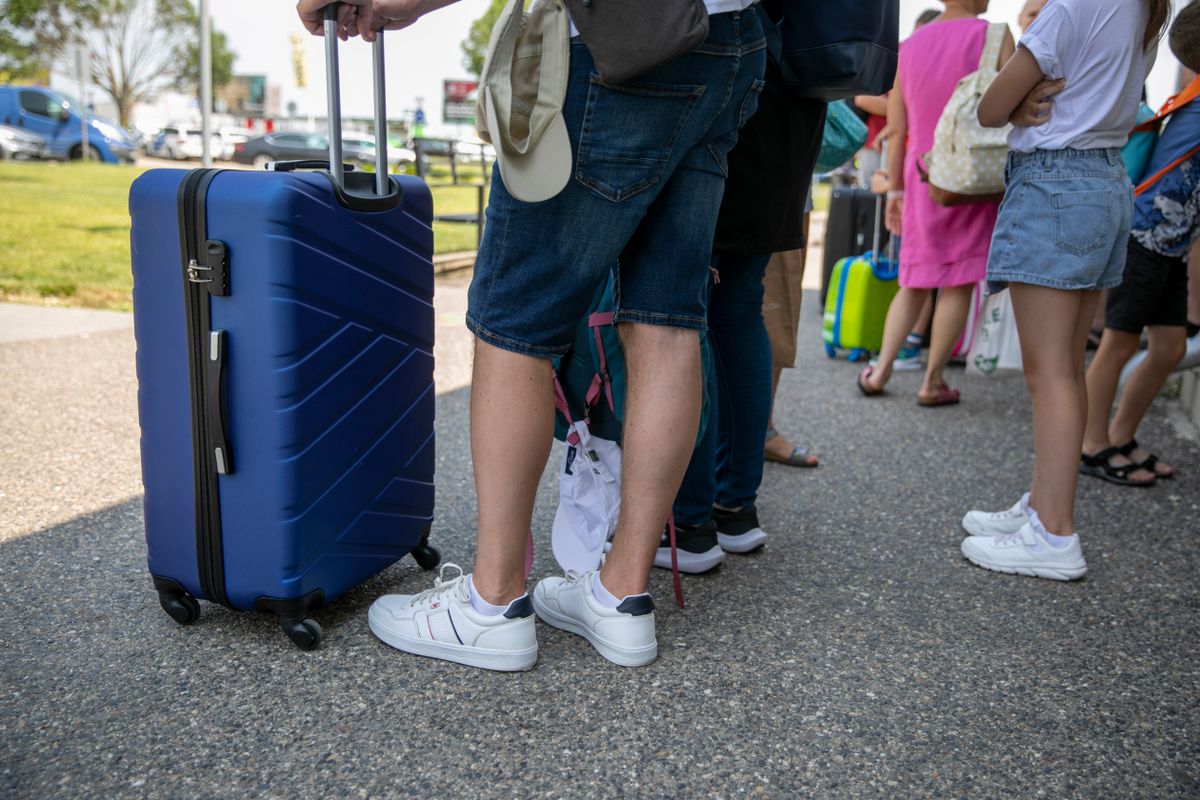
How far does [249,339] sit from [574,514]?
2.48 feet

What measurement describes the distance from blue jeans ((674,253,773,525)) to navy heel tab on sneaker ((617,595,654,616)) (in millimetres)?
401

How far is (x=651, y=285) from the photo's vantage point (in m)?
1.69

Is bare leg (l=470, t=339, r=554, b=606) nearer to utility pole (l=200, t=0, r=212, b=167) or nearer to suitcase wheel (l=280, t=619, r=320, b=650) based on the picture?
suitcase wheel (l=280, t=619, r=320, b=650)

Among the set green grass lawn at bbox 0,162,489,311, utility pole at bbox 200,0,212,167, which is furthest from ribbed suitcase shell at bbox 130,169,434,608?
utility pole at bbox 200,0,212,167

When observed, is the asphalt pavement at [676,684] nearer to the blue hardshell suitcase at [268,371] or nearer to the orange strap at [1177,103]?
the blue hardshell suitcase at [268,371]

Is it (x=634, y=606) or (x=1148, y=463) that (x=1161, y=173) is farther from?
(x=634, y=606)

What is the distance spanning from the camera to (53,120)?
2195 centimetres

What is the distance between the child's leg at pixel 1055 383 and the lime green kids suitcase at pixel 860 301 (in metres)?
2.53

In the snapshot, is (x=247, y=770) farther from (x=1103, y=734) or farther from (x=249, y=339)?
(x=1103, y=734)

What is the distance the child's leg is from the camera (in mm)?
2273

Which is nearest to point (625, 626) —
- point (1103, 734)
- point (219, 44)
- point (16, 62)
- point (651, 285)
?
point (651, 285)

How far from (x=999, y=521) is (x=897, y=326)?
1.77 metres

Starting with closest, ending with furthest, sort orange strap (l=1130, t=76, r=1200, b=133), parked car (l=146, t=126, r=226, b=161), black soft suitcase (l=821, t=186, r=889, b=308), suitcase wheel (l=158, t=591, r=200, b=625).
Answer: suitcase wheel (l=158, t=591, r=200, b=625) → orange strap (l=1130, t=76, r=1200, b=133) → black soft suitcase (l=821, t=186, r=889, b=308) → parked car (l=146, t=126, r=226, b=161)

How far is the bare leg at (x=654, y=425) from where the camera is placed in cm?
171
